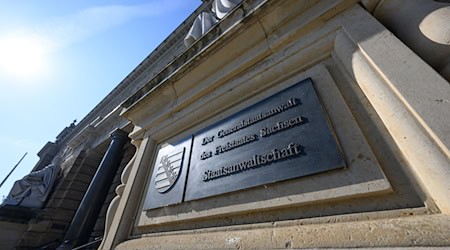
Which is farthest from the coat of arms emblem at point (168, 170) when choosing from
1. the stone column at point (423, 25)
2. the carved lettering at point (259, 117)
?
the stone column at point (423, 25)

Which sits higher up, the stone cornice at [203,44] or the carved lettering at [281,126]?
the stone cornice at [203,44]

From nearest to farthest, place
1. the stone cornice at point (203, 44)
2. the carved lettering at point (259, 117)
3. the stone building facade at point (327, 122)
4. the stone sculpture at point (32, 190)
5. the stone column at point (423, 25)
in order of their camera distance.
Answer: the stone building facade at point (327, 122)
the stone column at point (423, 25)
the carved lettering at point (259, 117)
the stone cornice at point (203, 44)
the stone sculpture at point (32, 190)

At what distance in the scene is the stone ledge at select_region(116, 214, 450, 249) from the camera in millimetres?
729

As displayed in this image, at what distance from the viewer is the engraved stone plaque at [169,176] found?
6.30 feet

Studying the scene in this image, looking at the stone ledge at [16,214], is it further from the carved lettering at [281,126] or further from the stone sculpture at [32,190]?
the carved lettering at [281,126]

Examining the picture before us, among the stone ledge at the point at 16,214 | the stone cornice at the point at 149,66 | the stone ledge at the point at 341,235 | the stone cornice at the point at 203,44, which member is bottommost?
the stone ledge at the point at 341,235

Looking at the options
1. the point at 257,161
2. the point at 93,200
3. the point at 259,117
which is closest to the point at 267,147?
the point at 257,161

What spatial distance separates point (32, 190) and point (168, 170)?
8850mm

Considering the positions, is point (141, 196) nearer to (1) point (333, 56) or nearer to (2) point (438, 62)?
(1) point (333, 56)

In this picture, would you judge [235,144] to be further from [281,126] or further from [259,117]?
[281,126]

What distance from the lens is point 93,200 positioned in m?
5.46

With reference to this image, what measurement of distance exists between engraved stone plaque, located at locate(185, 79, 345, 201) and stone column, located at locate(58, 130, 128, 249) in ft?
16.4

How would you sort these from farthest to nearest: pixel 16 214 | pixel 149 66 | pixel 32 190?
pixel 149 66
pixel 32 190
pixel 16 214

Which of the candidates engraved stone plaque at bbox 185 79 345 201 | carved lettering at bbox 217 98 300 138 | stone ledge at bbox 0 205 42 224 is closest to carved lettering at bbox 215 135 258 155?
engraved stone plaque at bbox 185 79 345 201
